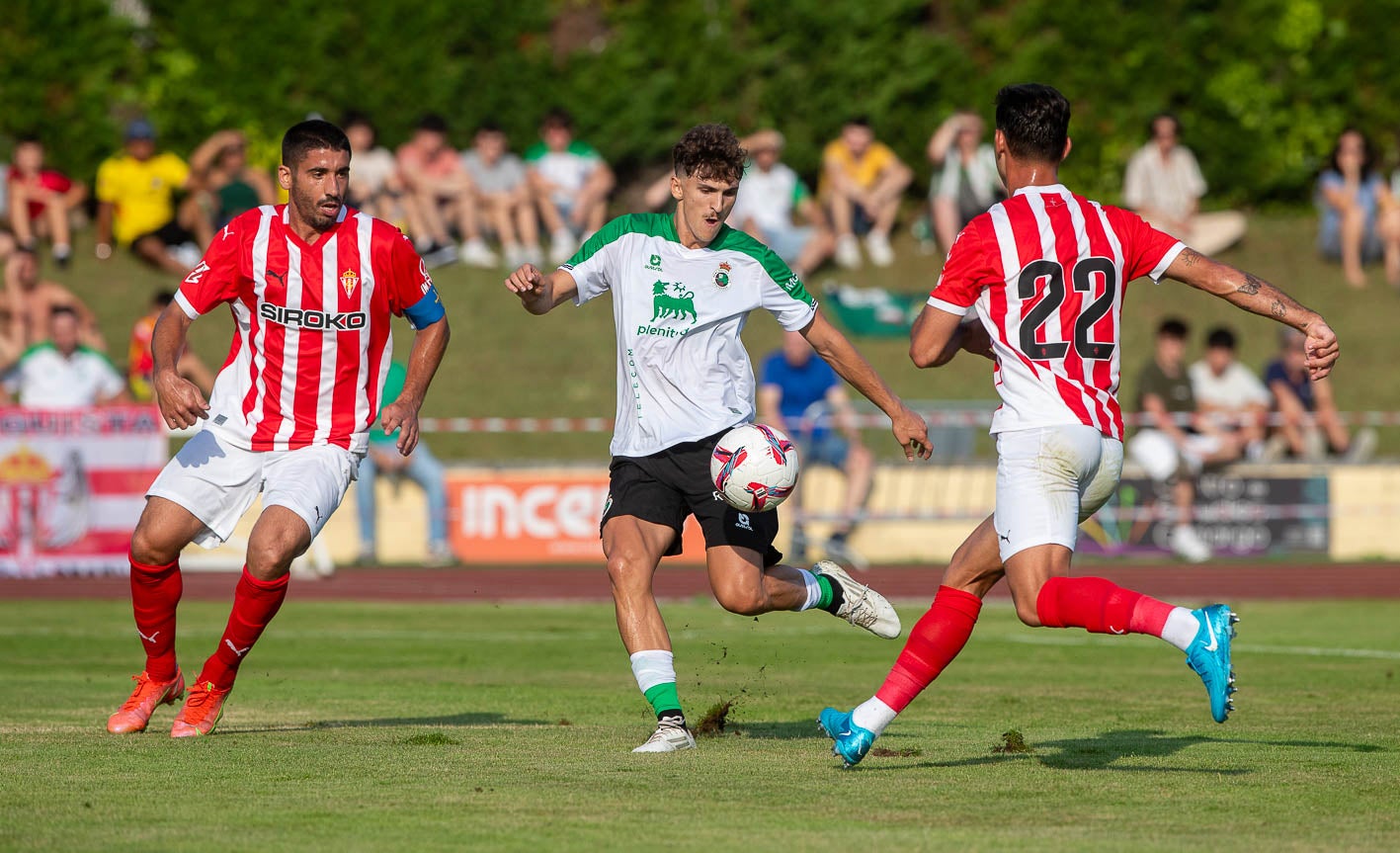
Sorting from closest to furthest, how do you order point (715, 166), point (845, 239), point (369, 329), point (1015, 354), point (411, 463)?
point (1015, 354) → point (715, 166) → point (369, 329) → point (411, 463) → point (845, 239)

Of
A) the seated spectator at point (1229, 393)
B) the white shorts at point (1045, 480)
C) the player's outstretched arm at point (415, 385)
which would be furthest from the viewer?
the seated spectator at point (1229, 393)

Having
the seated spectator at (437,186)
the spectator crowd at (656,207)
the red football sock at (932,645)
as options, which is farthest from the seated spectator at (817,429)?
the red football sock at (932,645)

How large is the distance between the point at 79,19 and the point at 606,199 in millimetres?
7432

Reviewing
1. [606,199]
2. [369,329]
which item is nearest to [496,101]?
[606,199]

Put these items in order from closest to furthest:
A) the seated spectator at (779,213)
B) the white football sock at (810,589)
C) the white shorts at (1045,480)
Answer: the white shorts at (1045,480), the white football sock at (810,589), the seated spectator at (779,213)

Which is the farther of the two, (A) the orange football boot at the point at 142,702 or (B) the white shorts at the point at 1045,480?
(A) the orange football boot at the point at 142,702

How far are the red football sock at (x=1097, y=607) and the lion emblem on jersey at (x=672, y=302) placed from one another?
2123mm

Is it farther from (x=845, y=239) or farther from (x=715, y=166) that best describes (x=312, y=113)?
(x=715, y=166)

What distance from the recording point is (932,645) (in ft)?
22.8

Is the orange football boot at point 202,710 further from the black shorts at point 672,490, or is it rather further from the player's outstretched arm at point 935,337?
the player's outstretched arm at point 935,337

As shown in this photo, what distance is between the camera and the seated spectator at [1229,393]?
1984 cm

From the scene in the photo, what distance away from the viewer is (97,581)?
1766 cm

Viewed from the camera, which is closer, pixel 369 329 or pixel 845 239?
pixel 369 329

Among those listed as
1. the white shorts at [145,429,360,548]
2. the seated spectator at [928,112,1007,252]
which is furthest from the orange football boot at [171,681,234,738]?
the seated spectator at [928,112,1007,252]
